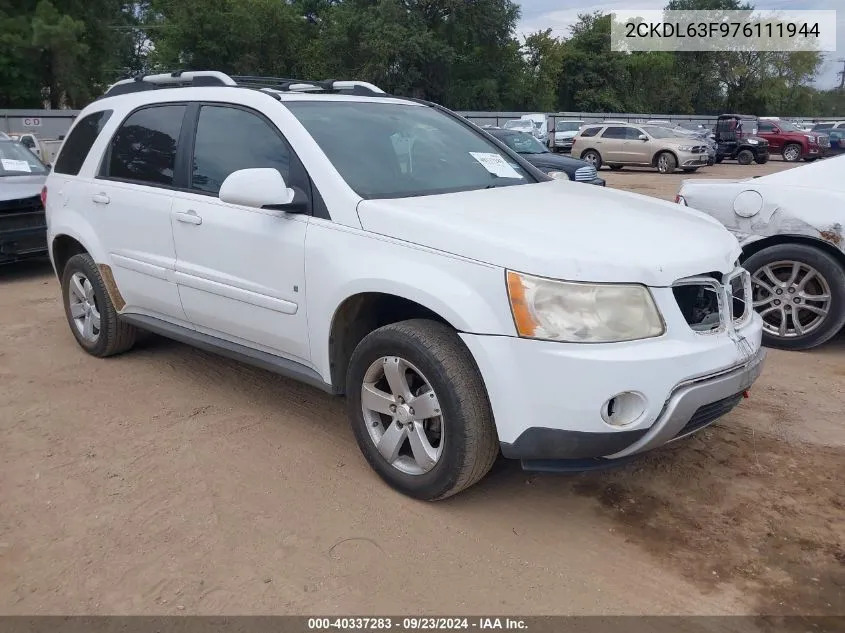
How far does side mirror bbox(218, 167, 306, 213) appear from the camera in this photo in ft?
11.3

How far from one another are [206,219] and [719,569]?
2.94 m

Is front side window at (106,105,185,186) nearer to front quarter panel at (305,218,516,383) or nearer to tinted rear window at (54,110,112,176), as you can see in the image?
tinted rear window at (54,110,112,176)

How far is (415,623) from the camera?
2639 millimetres

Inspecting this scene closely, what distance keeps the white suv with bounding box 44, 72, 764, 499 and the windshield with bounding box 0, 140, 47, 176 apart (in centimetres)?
455

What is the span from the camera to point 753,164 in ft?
95.3

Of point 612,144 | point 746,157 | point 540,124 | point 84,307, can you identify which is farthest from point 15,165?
point 746,157

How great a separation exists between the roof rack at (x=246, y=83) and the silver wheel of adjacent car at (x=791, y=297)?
3.06 meters

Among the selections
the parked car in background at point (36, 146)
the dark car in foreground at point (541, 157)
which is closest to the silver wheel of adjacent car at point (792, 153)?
the dark car in foreground at point (541, 157)

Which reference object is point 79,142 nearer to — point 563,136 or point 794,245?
point 794,245

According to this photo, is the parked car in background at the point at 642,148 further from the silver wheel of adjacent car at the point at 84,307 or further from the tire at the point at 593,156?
the silver wheel of adjacent car at the point at 84,307

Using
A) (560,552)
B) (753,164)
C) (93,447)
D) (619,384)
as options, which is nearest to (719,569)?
(560,552)

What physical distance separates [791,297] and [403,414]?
3.45 meters

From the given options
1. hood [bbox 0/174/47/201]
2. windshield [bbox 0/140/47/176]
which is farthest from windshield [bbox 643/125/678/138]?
hood [bbox 0/174/47/201]

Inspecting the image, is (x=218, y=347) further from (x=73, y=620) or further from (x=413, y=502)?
(x=73, y=620)
